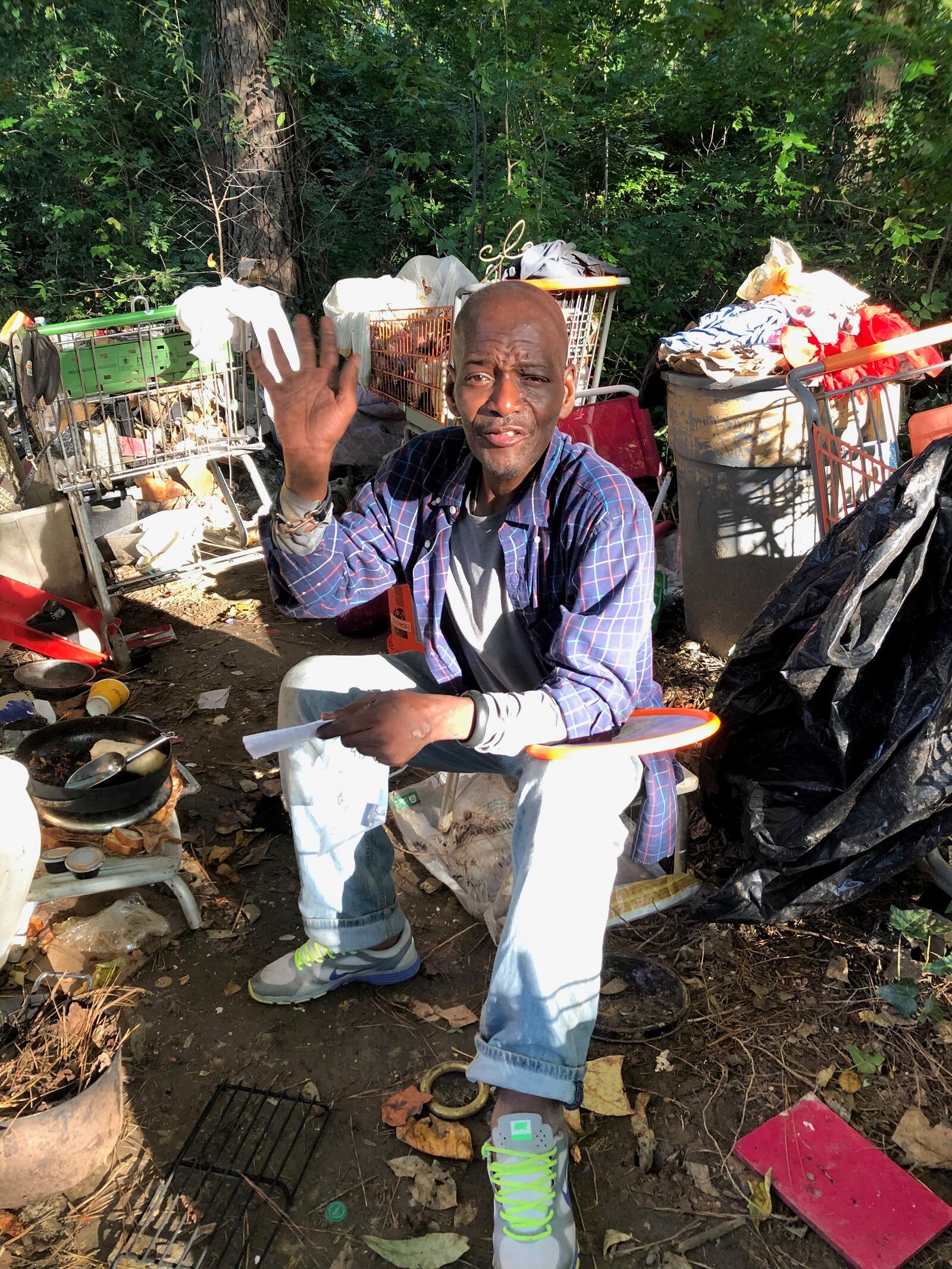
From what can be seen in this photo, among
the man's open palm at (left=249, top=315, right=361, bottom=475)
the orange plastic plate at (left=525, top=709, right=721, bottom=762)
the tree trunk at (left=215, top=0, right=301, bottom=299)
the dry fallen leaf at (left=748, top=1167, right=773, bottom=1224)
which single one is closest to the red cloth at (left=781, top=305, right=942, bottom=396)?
the orange plastic plate at (left=525, top=709, right=721, bottom=762)

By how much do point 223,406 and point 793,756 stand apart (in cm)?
362

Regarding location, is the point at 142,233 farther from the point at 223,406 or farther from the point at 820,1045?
the point at 820,1045

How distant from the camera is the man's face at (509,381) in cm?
207

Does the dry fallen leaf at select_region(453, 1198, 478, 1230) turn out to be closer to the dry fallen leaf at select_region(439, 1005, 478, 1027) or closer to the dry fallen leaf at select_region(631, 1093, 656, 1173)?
the dry fallen leaf at select_region(631, 1093, 656, 1173)

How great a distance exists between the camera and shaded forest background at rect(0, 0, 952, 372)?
5.27m

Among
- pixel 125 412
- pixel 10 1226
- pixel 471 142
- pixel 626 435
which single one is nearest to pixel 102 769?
pixel 10 1226

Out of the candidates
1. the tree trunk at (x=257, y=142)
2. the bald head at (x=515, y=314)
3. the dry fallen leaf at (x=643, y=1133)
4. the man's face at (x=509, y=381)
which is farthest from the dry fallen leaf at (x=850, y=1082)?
the tree trunk at (x=257, y=142)

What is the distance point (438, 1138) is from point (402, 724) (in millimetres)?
1012

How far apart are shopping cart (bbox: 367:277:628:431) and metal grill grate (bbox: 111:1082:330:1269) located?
3.09 metres

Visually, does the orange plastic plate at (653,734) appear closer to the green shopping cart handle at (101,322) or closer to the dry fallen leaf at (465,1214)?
the dry fallen leaf at (465,1214)

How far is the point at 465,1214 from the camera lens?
195cm

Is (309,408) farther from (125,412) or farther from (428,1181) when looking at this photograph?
(125,412)

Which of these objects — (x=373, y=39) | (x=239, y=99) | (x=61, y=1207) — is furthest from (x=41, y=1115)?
(x=373, y=39)

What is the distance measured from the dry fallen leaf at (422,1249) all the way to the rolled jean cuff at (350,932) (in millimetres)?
655
